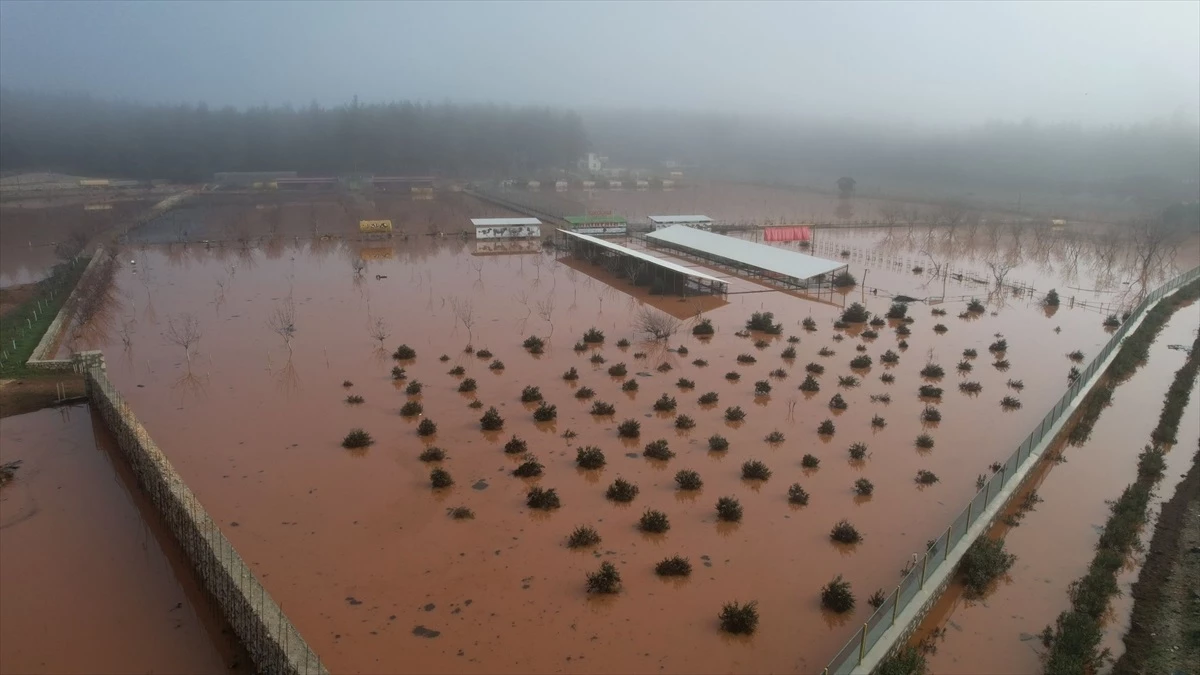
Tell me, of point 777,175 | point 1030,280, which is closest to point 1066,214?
point 1030,280

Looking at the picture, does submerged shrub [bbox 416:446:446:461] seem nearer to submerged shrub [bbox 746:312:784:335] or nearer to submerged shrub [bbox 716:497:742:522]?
submerged shrub [bbox 716:497:742:522]

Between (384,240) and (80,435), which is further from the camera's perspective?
(384,240)

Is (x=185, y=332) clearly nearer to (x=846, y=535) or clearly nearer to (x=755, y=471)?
(x=755, y=471)

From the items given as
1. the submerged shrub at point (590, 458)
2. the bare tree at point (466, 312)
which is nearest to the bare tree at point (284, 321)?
the bare tree at point (466, 312)

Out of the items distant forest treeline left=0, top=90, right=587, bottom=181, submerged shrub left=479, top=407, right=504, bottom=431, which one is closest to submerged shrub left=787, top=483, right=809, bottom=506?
submerged shrub left=479, top=407, right=504, bottom=431

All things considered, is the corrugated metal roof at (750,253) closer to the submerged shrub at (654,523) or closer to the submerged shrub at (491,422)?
the submerged shrub at (491,422)

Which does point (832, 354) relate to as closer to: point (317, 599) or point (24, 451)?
point (317, 599)
